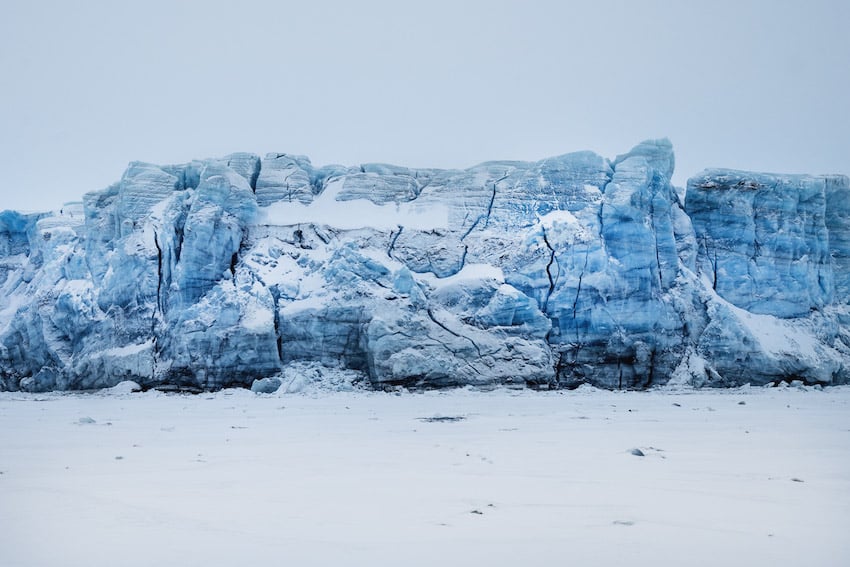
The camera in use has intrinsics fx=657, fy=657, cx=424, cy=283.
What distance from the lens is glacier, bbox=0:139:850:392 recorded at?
2122cm

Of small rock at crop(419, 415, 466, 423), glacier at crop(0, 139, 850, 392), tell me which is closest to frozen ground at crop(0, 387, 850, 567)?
small rock at crop(419, 415, 466, 423)

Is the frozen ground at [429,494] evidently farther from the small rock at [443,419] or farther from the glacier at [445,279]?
the glacier at [445,279]

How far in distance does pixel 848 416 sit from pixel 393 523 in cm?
1054

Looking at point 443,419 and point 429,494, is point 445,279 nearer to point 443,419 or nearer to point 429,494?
point 443,419

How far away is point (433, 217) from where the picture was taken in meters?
24.6

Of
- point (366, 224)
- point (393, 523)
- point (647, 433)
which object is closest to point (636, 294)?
point (366, 224)

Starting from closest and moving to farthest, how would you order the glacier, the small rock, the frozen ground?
1. the frozen ground
2. the small rock
3. the glacier

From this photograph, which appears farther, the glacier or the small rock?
the glacier

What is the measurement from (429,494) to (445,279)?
18.5 m

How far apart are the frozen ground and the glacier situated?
11.4 m

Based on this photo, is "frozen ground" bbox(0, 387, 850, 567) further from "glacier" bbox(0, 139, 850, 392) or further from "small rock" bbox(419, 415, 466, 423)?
"glacier" bbox(0, 139, 850, 392)

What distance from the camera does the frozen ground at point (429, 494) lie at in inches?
127

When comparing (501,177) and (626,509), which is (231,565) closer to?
(626,509)

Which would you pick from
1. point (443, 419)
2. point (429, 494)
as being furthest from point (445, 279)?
point (429, 494)
